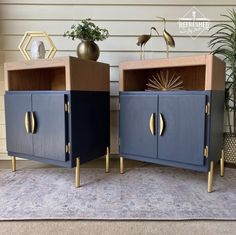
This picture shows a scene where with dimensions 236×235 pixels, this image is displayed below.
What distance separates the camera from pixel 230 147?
2070mm

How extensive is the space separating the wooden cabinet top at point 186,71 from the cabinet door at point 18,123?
72 cm

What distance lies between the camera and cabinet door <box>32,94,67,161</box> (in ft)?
5.29

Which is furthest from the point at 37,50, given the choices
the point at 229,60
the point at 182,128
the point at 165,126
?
the point at 229,60

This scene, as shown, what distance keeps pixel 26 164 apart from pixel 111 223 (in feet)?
4.18

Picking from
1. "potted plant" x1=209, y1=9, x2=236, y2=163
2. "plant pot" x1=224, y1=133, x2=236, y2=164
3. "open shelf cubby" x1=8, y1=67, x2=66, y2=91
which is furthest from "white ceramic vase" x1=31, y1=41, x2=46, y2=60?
"plant pot" x1=224, y1=133, x2=236, y2=164

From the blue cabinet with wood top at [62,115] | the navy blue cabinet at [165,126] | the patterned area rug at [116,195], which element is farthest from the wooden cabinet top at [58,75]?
the patterned area rug at [116,195]

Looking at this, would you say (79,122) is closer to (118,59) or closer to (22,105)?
(22,105)

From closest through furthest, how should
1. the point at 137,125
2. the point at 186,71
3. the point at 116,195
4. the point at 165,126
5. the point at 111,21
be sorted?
the point at 116,195
the point at 165,126
the point at 137,125
the point at 186,71
the point at 111,21

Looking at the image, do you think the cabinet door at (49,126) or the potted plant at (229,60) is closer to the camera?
the cabinet door at (49,126)

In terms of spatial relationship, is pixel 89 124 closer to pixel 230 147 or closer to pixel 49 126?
pixel 49 126

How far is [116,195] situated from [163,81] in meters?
1.02

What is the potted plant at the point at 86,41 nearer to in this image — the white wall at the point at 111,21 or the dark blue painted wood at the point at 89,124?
the dark blue painted wood at the point at 89,124

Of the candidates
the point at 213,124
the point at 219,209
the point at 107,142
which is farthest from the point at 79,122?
the point at 219,209

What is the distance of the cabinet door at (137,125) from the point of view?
5.66ft
